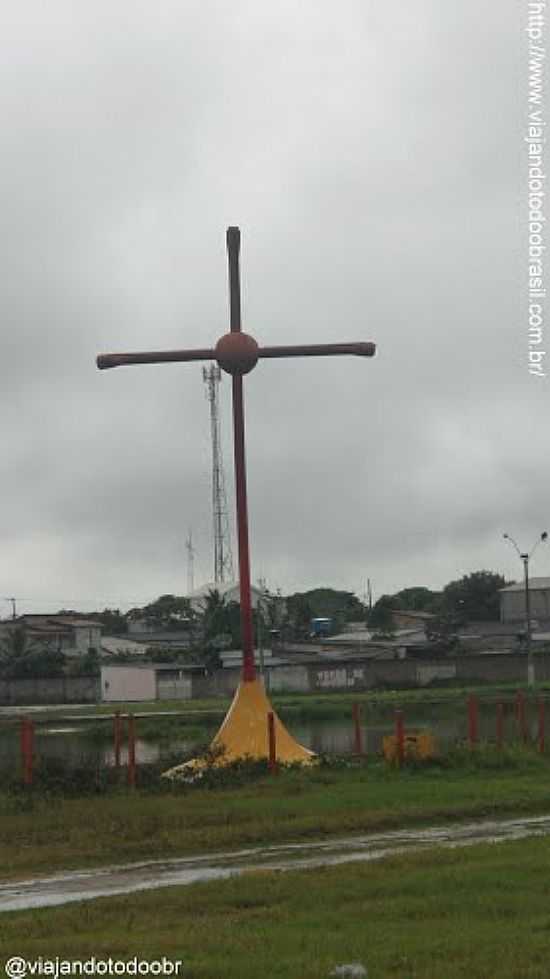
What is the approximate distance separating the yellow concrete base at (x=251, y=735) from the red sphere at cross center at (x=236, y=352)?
563cm

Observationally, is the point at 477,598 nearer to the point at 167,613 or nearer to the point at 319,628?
the point at 319,628

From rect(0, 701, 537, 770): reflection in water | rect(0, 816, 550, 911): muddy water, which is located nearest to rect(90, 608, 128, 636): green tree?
rect(0, 701, 537, 770): reflection in water

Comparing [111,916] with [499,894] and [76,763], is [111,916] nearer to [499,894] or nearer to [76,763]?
[499,894]

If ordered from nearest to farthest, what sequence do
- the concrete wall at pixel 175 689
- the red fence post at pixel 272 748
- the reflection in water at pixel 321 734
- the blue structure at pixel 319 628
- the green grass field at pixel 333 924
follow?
the green grass field at pixel 333 924
the red fence post at pixel 272 748
the reflection in water at pixel 321 734
the concrete wall at pixel 175 689
the blue structure at pixel 319 628

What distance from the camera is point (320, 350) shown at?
88.1 feet

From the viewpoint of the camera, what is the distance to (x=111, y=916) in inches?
446

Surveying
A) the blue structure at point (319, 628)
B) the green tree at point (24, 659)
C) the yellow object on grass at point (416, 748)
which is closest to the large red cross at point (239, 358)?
the yellow object on grass at point (416, 748)

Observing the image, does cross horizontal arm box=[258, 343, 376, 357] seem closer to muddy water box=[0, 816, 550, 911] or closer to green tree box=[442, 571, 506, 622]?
muddy water box=[0, 816, 550, 911]

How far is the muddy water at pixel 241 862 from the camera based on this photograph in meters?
13.5

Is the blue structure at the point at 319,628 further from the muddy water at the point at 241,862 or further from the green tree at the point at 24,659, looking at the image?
the muddy water at the point at 241,862

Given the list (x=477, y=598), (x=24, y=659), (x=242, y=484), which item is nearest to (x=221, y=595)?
(x=24, y=659)

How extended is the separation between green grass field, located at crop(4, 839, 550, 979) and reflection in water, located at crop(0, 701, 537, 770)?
41.9 feet

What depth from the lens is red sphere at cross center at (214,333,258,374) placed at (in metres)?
26.4

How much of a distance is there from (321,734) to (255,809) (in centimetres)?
2150
